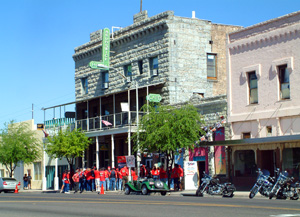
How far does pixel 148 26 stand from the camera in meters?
40.3

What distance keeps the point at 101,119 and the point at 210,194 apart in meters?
16.9

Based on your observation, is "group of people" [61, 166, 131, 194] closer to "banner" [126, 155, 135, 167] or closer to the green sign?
"banner" [126, 155, 135, 167]

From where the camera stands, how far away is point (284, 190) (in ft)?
76.0

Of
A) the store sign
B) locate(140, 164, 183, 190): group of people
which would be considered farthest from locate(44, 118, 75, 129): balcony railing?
locate(140, 164, 183, 190): group of people

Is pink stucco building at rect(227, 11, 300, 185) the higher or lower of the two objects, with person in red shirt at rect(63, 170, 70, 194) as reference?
higher

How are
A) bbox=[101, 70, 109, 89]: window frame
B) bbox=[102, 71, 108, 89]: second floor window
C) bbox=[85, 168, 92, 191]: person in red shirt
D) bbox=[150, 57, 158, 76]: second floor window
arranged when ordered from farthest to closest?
bbox=[101, 70, 109, 89]: window frame
bbox=[102, 71, 108, 89]: second floor window
bbox=[150, 57, 158, 76]: second floor window
bbox=[85, 168, 92, 191]: person in red shirt

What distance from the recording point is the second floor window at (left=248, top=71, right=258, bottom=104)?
3127 centimetres

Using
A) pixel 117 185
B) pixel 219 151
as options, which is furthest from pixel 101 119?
pixel 219 151

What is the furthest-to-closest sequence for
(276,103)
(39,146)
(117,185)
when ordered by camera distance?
(39,146) → (117,185) → (276,103)

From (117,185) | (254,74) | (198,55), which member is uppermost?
(198,55)

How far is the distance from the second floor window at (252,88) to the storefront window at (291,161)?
386 cm

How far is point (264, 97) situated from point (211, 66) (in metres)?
10.7

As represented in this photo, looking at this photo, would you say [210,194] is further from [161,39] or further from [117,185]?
[161,39]

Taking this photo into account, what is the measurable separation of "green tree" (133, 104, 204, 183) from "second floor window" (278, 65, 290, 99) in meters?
5.44
